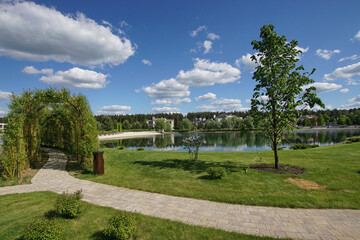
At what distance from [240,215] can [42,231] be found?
153 inches

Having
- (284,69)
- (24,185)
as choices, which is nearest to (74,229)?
(24,185)

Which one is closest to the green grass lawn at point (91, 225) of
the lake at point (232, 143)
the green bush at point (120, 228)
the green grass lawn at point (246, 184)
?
the green bush at point (120, 228)

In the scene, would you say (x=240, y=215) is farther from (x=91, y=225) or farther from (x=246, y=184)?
(x=91, y=225)

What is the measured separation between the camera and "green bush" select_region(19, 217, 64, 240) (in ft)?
9.48

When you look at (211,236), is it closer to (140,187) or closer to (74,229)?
(74,229)

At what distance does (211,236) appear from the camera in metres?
3.27

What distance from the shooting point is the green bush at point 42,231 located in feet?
9.48

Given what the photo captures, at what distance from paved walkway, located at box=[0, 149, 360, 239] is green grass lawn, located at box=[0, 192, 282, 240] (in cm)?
28

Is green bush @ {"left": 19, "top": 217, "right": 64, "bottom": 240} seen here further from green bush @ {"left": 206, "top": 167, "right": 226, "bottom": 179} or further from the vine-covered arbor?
the vine-covered arbor

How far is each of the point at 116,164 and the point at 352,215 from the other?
9.35 m

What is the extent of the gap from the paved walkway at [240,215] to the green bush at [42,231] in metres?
1.65

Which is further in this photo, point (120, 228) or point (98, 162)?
point (98, 162)

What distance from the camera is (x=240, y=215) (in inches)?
162

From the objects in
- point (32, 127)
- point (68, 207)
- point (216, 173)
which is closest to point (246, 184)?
point (216, 173)
